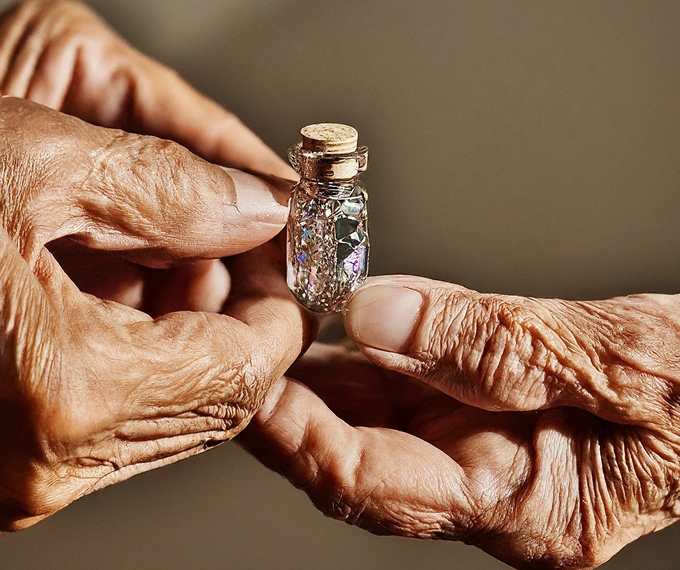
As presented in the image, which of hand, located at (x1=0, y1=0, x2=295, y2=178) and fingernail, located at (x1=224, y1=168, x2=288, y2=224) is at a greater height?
hand, located at (x1=0, y1=0, x2=295, y2=178)

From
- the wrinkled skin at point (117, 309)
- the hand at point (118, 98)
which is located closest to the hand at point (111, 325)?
the wrinkled skin at point (117, 309)

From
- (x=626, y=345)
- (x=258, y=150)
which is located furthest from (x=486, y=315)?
(x=258, y=150)

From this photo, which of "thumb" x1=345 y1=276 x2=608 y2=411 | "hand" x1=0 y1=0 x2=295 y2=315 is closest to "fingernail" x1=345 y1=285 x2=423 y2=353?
"thumb" x1=345 y1=276 x2=608 y2=411

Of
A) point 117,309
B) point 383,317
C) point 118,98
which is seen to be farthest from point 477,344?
point 118,98

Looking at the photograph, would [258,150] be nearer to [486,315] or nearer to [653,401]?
[486,315]

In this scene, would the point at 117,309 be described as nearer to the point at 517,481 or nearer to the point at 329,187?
the point at 329,187

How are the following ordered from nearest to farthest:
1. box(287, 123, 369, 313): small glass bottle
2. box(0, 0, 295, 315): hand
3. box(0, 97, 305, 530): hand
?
1. box(0, 97, 305, 530): hand
2. box(287, 123, 369, 313): small glass bottle
3. box(0, 0, 295, 315): hand

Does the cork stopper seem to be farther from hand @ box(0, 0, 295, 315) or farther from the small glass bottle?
hand @ box(0, 0, 295, 315)
